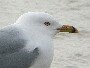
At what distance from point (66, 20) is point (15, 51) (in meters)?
3.03

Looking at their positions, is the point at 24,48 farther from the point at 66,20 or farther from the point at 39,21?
the point at 66,20

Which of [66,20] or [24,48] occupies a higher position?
[24,48]

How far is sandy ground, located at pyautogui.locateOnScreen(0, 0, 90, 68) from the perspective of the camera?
537 cm

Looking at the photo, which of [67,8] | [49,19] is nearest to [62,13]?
[67,8]

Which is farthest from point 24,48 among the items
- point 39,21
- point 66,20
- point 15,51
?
point 66,20

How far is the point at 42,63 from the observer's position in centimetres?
384

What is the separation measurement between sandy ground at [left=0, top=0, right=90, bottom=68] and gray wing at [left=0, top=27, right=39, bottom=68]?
1316mm

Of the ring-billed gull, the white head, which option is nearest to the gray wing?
the ring-billed gull

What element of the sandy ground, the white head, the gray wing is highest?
the white head

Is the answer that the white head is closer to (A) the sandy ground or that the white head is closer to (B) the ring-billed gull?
(B) the ring-billed gull

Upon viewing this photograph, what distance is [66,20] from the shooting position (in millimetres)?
6793

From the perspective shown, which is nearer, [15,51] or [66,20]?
[15,51]

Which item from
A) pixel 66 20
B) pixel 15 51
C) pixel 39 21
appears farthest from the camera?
pixel 66 20

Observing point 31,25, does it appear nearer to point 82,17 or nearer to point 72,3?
point 82,17
